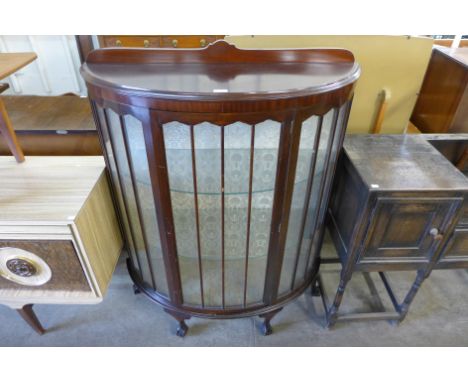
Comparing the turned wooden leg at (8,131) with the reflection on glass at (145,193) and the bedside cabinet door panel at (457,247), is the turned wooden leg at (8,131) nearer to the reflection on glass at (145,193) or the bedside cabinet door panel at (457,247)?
the reflection on glass at (145,193)

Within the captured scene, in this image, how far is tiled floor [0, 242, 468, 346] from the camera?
122 cm

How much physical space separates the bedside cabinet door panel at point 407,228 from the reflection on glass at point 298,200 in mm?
198

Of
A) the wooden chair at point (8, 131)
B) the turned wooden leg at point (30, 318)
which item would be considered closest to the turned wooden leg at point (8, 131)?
the wooden chair at point (8, 131)

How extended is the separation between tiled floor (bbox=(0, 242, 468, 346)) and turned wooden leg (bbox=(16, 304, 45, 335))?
34mm

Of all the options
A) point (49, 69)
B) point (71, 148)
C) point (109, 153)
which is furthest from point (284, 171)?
point (49, 69)

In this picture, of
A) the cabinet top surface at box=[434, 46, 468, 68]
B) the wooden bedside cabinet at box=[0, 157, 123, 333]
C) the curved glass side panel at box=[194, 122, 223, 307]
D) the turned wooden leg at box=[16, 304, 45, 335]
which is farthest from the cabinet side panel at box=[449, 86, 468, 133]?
the turned wooden leg at box=[16, 304, 45, 335]

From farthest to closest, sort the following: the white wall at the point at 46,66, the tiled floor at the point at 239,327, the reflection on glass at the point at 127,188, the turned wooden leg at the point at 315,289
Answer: the white wall at the point at 46,66, the turned wooden leg at the point at 315,289, the tiled floor at the point at 239,327, the reflection on glass at the point at 127,188

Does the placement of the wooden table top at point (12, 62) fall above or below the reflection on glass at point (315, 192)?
above

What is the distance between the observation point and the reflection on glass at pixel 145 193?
2.42 ft

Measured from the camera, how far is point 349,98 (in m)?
0.77

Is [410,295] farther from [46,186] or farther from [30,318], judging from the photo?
[30,318]

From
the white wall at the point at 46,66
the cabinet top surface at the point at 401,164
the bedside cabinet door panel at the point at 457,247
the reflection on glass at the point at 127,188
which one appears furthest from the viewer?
the white wall at the point at 46,66

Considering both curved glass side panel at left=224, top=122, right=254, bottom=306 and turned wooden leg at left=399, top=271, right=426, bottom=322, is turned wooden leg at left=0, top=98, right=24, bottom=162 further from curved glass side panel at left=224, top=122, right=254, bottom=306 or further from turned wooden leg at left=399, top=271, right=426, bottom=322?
turned wooden leg at left=399, top=271, right=426, bottom=322

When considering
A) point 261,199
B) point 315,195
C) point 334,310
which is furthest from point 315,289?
point 261,199
